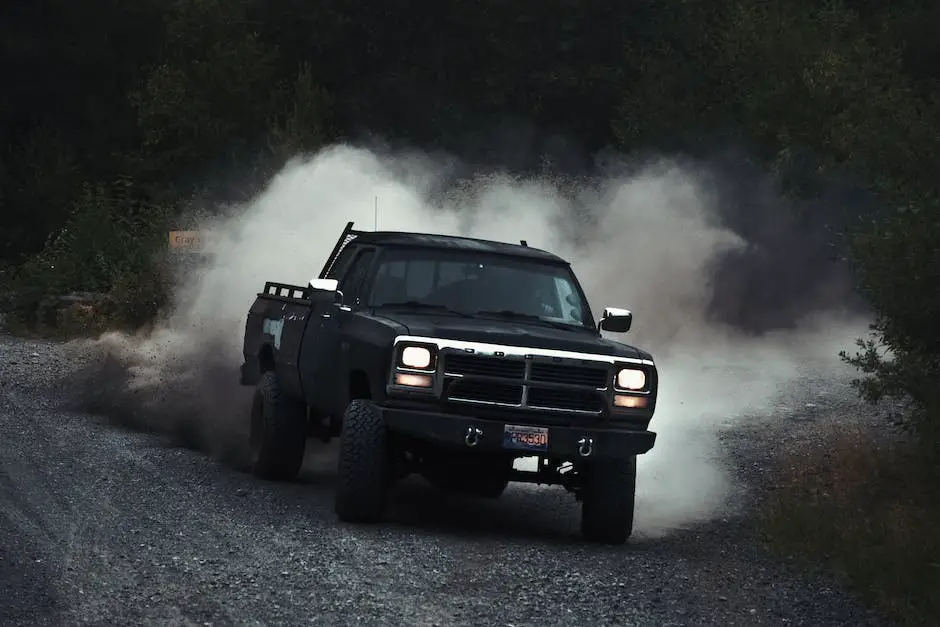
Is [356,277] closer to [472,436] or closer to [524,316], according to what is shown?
[524,316]

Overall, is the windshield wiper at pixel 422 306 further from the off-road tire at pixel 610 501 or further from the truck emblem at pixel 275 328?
the truck emblem at pixel 275 328

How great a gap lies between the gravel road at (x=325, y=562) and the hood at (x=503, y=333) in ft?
4.15

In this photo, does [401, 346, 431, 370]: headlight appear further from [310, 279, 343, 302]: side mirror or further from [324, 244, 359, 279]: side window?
[324, 244, 359, 279]: side window

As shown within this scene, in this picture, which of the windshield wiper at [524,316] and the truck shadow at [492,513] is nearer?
the truck shadow at [492,513]

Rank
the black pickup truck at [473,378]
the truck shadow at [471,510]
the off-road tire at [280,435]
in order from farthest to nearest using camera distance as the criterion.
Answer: the off-road tire at [280,435], the truck shadow at [471,510], the black pickup truck at [473,378]

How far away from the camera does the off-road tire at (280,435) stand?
41.5 feet

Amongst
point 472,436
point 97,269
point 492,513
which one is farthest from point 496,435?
point 97,269

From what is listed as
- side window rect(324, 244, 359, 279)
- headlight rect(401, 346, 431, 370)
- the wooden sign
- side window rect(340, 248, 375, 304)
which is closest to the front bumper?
headlight rect(401, 346, 431, 370)

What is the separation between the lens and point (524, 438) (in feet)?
33.8

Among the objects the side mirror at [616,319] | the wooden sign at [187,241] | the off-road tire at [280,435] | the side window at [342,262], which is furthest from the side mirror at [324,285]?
the wooden sign at [187,241]

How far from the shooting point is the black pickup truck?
10.4 metres

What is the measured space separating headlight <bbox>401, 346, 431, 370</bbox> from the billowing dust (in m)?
2.24

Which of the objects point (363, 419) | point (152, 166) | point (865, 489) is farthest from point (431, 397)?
point (152, 166)

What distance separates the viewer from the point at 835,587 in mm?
9492
